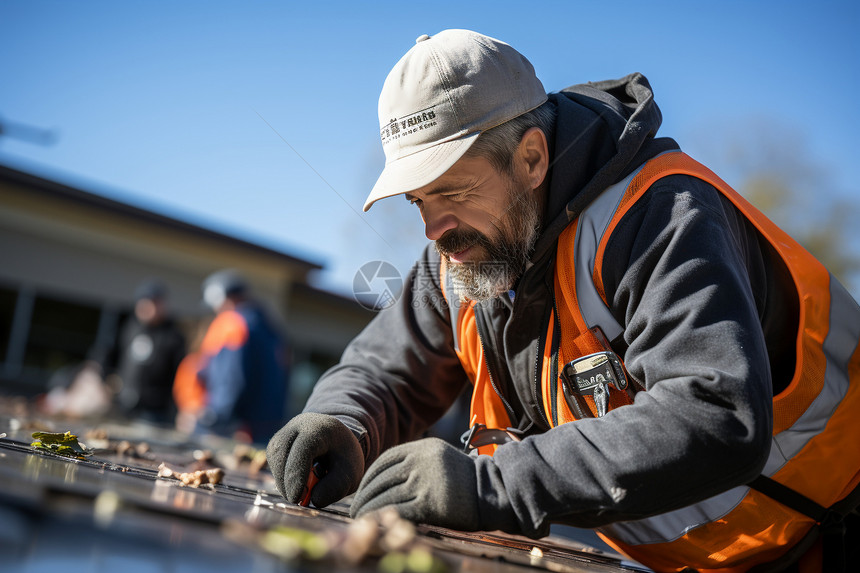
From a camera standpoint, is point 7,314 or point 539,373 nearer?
point 539,373

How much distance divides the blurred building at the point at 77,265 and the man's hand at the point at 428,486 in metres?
13.3

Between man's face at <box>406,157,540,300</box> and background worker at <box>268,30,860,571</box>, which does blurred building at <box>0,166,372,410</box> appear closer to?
background worker at <box>268,30,860,571</box>

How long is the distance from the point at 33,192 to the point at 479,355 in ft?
42.7

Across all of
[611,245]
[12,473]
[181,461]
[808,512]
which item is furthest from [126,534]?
[181,461]

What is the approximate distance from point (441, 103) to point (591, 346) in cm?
79

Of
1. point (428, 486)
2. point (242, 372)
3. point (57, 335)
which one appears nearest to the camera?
point (428, 486)

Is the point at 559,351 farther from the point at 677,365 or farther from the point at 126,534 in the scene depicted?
the point at 126,534

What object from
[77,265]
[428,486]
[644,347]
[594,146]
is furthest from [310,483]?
[77,265]

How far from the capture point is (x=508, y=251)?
7.25 ft

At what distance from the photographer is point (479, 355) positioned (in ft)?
7.77

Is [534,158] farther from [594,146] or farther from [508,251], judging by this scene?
[508,251]

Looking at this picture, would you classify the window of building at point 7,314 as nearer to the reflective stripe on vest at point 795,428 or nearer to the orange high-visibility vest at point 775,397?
the orange high-visibility vest at point 775,397

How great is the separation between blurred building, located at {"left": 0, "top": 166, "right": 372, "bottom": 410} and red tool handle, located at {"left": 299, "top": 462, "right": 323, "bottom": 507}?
→ 1287 cm

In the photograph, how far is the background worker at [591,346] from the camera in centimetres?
154
